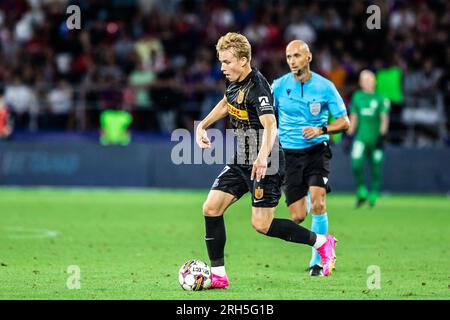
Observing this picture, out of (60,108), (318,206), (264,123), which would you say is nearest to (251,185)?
(264,123)

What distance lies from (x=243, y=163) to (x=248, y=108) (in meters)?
0.53

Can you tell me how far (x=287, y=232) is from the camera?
941 centimetres

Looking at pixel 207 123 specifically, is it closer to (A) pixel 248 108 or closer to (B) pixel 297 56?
(A) pixel 248 108

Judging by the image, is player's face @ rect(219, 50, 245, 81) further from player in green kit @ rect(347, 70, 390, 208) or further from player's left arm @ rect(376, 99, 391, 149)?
player's left arm @ rect(376, 99, 391, 149)

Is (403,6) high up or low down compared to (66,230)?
up

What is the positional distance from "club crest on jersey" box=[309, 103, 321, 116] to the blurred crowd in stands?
13074 millimetres

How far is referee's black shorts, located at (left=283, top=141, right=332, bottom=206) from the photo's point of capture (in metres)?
10.9
